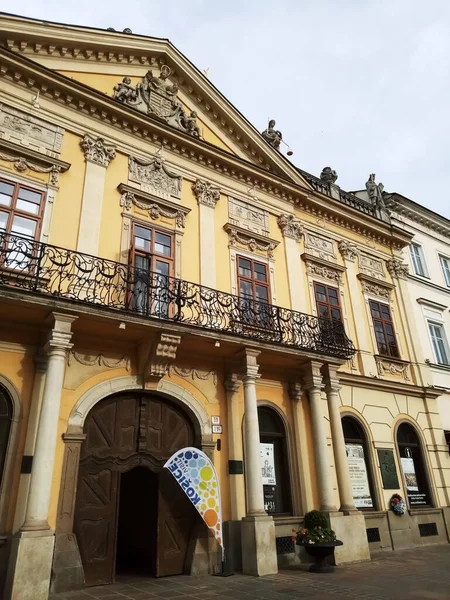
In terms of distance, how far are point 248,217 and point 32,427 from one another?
26.7ft

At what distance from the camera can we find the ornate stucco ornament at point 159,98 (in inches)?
478

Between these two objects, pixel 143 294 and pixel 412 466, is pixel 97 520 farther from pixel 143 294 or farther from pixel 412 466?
pixel 412 466

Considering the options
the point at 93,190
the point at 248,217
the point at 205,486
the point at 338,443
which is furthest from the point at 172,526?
the point at 248,217

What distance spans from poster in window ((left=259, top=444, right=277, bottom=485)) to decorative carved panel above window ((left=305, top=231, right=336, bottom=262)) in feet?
21.0

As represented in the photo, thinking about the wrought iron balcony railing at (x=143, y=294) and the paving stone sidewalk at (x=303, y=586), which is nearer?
the paving stone sidewalk at (x=303, y=586)

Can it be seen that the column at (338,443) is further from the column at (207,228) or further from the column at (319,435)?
the column at (207,228)

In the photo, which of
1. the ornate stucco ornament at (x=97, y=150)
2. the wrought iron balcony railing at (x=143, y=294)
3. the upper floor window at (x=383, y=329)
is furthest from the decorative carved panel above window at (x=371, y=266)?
the ornate stucco ornament at (x=97, y=150)

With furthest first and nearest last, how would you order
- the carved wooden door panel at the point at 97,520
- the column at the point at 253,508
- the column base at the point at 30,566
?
1. the column at the point at 253,508
2. the carved wooden door panel at the point at 97,520
3. the column base at the point at 30,566

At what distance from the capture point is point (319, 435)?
10750 millimetres

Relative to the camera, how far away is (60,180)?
1019 centimetres

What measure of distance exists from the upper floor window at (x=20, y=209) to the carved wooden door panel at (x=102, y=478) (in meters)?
3.93

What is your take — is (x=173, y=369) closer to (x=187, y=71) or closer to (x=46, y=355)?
(x=46, y=355)

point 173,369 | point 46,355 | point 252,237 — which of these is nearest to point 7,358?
point 46,355

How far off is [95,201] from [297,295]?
20.0 feet
